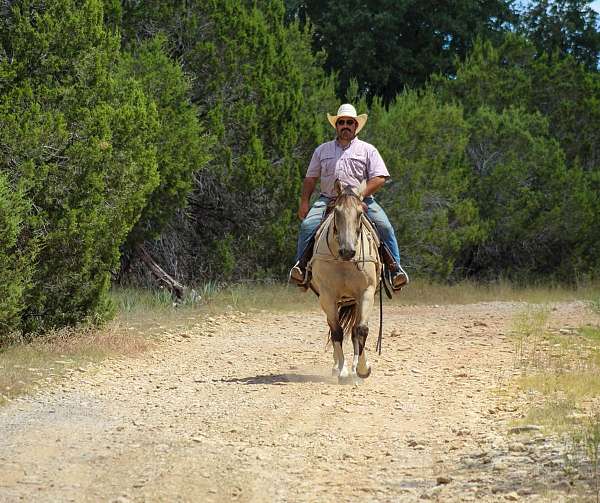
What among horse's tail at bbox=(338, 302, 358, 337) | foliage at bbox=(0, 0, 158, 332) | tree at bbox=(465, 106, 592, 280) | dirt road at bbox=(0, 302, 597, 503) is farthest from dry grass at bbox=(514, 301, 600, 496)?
tree at bbox=(465, 106, 592, 280)

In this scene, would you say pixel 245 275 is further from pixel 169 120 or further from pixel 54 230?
pixel 54 230

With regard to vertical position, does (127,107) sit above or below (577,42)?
below

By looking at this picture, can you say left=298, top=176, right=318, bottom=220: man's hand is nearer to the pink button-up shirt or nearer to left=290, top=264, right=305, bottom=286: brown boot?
the pink button-up shirt

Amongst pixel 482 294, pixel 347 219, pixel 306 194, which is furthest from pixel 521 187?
pixel 347 219

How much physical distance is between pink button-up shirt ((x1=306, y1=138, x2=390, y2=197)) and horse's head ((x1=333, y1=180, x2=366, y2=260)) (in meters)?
0.92

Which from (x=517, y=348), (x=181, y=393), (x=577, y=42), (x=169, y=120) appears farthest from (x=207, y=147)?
(x=577, y=42)

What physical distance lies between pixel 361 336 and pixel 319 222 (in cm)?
146

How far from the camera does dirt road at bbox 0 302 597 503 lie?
6605mm

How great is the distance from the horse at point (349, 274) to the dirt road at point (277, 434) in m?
0.35

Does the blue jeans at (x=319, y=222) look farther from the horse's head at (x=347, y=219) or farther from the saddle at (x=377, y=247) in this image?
the horse's head at (x=347, y=219)

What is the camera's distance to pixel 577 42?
38.4 m

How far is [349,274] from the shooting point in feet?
37.2

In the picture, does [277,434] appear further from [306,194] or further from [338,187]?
[306,194]

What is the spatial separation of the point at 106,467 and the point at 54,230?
719 cm
